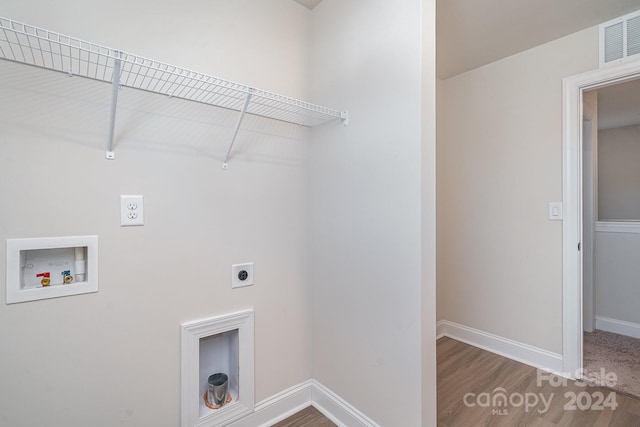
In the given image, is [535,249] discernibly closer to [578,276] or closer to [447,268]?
[578,276]

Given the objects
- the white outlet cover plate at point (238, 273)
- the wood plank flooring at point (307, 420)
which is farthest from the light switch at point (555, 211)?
the white outlet cover plate at point (238, 273)

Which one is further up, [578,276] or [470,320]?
[578,276]

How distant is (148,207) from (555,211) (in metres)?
2.65

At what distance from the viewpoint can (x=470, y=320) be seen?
8.45 feet

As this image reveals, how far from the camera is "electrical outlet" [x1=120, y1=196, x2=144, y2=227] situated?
3.97 feet

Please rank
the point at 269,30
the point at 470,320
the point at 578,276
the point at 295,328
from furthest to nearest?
the point at 470,320, the point at 578,276, the point at 295,328, the point at 269,30

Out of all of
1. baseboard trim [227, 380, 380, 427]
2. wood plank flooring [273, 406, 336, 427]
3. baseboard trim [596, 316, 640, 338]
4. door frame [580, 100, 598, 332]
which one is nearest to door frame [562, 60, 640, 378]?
door frame [580, 100, 598, 332]

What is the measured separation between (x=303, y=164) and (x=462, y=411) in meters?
1.80

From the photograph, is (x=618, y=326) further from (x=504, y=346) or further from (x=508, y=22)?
(x=508, y=22)

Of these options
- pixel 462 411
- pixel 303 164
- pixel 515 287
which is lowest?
pixel 462 411

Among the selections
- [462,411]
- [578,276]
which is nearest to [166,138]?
[462,411]

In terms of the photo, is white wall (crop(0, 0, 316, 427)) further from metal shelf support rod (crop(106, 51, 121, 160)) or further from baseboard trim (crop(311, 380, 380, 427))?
baseboard trim (crop(311, 380, 380, 427))

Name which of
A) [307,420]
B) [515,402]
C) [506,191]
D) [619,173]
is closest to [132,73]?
[307,420]

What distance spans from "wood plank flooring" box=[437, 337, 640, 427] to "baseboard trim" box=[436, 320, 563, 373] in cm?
7
